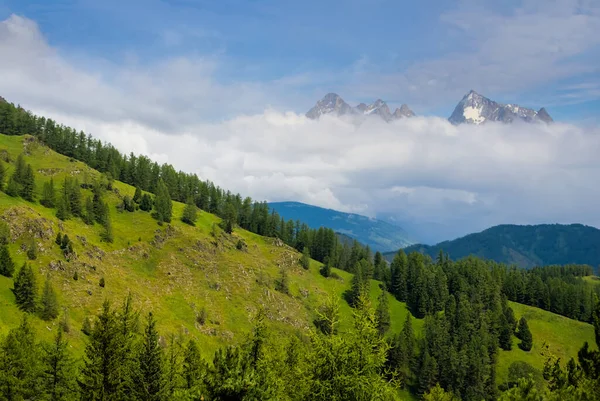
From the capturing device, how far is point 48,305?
103625mm

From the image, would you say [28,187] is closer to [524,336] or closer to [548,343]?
[524,336]

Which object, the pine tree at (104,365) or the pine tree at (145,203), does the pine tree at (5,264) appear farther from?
the pine tree at (104,365)

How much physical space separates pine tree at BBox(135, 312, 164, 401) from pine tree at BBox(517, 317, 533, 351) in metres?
186

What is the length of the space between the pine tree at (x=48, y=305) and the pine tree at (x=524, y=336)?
184 metres

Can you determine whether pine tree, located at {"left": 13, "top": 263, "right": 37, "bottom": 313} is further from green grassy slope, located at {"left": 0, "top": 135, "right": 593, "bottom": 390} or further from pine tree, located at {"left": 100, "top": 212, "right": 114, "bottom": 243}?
pine tree, located at {"left": 100, "top": 212, "right": 114, "bottom": 243}

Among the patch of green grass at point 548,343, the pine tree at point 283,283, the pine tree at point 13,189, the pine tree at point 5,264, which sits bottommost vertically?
the patch of green grass at point 548,343

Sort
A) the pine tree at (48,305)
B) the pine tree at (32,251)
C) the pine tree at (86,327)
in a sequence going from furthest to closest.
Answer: the pine tree at (32,251), the pine tree at (86,327), the pine tree at (48,305)

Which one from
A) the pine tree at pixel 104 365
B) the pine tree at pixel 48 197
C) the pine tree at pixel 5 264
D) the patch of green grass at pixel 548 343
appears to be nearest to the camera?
the pine tree at pixel 104 365

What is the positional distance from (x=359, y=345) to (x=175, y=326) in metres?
119

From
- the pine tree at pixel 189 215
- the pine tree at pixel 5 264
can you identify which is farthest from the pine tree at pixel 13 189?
the pine tree at pixel 189 215

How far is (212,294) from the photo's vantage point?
158m

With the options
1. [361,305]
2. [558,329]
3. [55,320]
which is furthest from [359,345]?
[558,329]

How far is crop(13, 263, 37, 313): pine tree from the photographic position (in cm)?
10025

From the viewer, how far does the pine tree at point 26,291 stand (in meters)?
100
